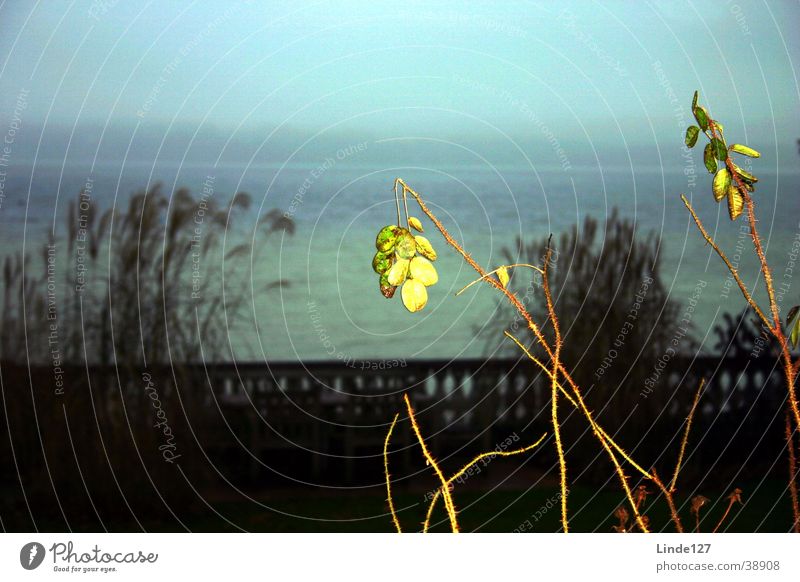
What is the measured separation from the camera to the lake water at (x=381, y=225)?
222 cm

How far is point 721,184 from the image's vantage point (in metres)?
2.04

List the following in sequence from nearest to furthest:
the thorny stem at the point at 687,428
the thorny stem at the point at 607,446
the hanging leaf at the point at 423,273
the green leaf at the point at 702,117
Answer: the hanging leaf at the point at 423,273
the green leaf at the point at 702,117
the thorny stem at the point at 607,446
the thorny stem at the point at 687,428

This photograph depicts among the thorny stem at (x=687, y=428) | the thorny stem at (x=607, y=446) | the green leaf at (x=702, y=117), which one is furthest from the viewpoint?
the thorny stem at (x=687, y=428)

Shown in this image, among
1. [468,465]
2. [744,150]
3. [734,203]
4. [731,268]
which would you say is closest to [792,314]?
[731,268]

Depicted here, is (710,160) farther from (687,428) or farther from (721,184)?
(687,428)

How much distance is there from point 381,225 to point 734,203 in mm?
723

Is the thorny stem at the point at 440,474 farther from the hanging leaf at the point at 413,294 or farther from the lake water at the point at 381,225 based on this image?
the hanging leaf at the point at 413,294

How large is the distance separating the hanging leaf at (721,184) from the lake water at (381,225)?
0.67 ft

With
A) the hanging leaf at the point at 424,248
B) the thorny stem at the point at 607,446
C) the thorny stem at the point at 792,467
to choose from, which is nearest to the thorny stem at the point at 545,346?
the thorny stem at the point at 607,446

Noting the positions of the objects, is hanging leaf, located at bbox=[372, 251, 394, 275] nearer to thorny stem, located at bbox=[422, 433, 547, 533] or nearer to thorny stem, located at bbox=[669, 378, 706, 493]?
thorny stem, located at bbox=[422, 433, 547, 533]

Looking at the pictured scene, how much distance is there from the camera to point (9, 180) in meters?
2.17

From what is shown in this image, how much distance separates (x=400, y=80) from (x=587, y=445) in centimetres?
90
